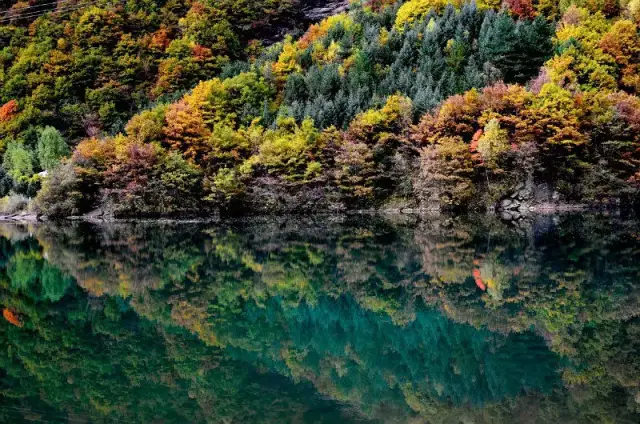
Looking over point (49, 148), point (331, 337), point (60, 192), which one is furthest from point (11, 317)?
point (49, 148)

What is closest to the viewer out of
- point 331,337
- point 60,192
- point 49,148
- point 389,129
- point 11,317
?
point 331,337

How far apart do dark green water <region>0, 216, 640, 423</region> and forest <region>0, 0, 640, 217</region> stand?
24.2 meters

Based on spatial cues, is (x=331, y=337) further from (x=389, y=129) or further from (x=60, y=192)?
(x=60, y=192)

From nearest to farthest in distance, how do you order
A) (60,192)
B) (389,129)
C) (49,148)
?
1. (389,129)
2. (60,192)
3. (49,148)

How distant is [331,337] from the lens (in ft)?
36.8

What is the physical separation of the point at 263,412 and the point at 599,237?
2030 cm

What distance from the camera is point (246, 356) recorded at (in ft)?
33.2

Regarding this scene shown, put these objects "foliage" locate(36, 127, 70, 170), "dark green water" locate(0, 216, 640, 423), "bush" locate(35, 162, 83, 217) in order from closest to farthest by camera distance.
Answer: "dark green water" locate(0, 216, 640, 423)
"bush" locate(35, 162, 83, 217)
"foliage" locate(36, 127, 70, 170)

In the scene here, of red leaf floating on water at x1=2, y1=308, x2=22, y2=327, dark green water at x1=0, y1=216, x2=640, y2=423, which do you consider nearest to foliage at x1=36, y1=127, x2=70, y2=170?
dark green water at x1=0, y1=216, x2=640, y2=423

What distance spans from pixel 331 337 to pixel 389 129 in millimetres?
39358

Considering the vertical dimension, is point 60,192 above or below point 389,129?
below

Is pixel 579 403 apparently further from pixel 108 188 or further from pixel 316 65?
pixel 316 65

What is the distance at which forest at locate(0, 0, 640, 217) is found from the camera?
144ft

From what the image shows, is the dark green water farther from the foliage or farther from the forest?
the foliage
